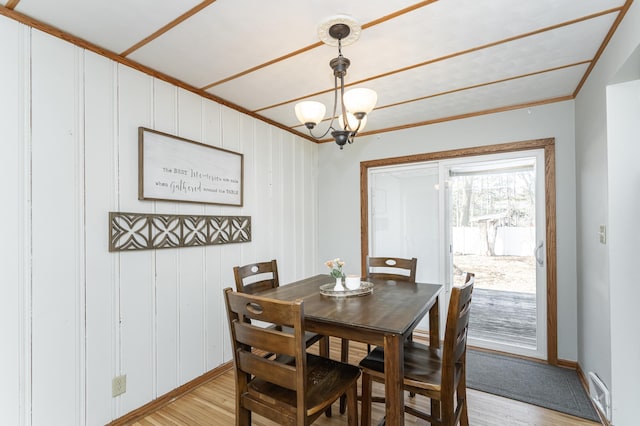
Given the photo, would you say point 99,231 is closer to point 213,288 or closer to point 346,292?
point 213,288

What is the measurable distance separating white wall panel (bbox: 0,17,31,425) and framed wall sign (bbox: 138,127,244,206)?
0.60 m

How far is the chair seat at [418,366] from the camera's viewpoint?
4.93ft

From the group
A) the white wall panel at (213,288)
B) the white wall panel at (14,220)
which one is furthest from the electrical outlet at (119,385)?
the white wall panel at (213,288)

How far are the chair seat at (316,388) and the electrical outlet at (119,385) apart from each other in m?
1.03

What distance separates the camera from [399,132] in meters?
3.50

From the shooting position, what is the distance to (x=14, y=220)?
156 centimetres

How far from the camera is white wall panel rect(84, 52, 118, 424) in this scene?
1827mm

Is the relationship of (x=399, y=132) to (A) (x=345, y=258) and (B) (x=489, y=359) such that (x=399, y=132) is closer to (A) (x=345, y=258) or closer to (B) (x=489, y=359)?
(A) (x=345, y=258)

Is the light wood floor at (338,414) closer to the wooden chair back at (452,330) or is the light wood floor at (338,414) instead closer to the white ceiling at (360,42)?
the wooden chair back at (452,330)

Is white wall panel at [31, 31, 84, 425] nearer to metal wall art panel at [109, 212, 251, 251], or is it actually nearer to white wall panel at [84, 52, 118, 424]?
white wall panel at [84, 52, 118, 424]

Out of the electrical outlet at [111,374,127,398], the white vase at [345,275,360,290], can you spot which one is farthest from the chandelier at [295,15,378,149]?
the electrical outlet at [111,374,127,398]

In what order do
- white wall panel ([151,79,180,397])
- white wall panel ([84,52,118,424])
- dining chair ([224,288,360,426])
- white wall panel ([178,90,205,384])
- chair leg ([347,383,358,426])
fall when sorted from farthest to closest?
Result: white wall panel ([178,90,205,384])
white wall panel ([151,79,180,397])
white wall panel ([84,52,118,424])
chair leg ([347,383,358,426])
dining chair ([224,288,360,426])

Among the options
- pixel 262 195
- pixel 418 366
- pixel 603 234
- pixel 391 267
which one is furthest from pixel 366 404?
pixel 262 195

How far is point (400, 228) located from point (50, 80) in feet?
10.6
